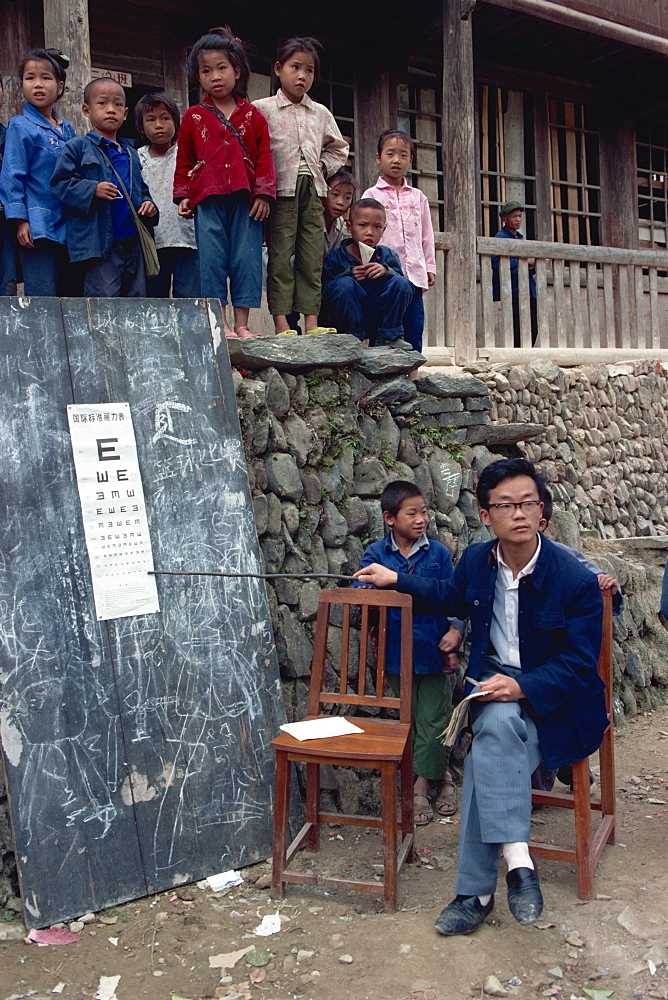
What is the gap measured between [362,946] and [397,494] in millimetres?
1770

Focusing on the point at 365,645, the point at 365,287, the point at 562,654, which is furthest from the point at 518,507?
the point at 365,287

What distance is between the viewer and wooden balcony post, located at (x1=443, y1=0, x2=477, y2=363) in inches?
286

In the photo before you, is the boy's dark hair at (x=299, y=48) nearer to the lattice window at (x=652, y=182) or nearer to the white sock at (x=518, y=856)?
the white sock at (x=518, y=856)

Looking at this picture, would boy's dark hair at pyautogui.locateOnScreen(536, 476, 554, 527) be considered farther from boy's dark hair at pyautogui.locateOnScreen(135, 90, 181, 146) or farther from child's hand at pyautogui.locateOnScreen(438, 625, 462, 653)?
boy's dark hair at pyautogui.locateOnScreen(135, 90, 181, 146)

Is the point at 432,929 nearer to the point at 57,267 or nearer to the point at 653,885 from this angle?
the point at 653,885

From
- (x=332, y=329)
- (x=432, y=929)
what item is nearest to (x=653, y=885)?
(x=432, y=929)

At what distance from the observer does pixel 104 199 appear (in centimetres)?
416

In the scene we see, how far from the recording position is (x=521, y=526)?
3.06 metres

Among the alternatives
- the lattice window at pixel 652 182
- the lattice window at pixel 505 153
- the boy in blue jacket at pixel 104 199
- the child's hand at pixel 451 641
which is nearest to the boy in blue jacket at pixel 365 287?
the boy in blue jacket at pixel 104 199

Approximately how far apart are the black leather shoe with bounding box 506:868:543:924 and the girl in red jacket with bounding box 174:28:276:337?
8.66 feet

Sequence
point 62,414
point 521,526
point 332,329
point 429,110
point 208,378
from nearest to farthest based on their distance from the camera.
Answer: point 521,526, point 62,414, point 208,378, point 332,329, point 429,110

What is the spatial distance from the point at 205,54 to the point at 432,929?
3.94m

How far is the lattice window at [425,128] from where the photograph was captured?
8562 millimetres

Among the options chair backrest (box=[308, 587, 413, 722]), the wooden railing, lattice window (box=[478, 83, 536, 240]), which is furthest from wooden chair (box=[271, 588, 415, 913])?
lattice window (box=[478, 83, 536, 240])
